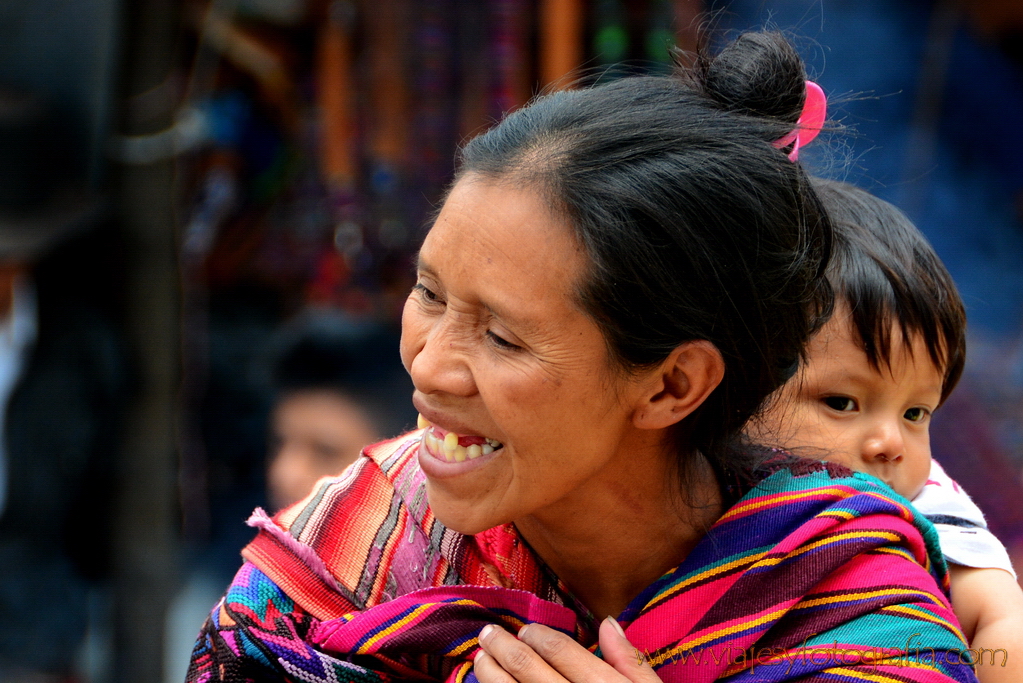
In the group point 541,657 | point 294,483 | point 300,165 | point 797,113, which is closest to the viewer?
point 541,657

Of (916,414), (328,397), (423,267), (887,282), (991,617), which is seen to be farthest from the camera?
(328,397)

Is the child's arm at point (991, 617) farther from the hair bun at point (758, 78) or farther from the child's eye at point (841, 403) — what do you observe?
the hair bun at point (758, 78)

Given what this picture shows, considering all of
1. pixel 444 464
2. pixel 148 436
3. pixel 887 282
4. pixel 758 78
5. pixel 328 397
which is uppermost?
pixel 758 78

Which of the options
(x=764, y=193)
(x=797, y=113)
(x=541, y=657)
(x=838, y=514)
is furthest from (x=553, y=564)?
(x=797, y=113)

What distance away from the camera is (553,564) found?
5.79ft

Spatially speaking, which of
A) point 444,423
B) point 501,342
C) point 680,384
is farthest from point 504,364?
point 680,384

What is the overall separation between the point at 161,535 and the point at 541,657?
10.5 feet

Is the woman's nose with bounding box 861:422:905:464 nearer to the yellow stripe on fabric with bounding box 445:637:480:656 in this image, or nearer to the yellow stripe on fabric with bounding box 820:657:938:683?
the yellow stripe on fabric with bounding box 820:657:938:683

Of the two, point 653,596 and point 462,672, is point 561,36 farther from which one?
point 462,672

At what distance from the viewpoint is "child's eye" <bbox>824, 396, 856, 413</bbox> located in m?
1.94

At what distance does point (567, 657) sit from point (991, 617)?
0.81m

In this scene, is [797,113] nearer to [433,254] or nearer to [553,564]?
[433,254]

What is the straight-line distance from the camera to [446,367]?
1494 millimetres

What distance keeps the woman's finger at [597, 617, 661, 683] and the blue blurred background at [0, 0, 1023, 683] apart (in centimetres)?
252
